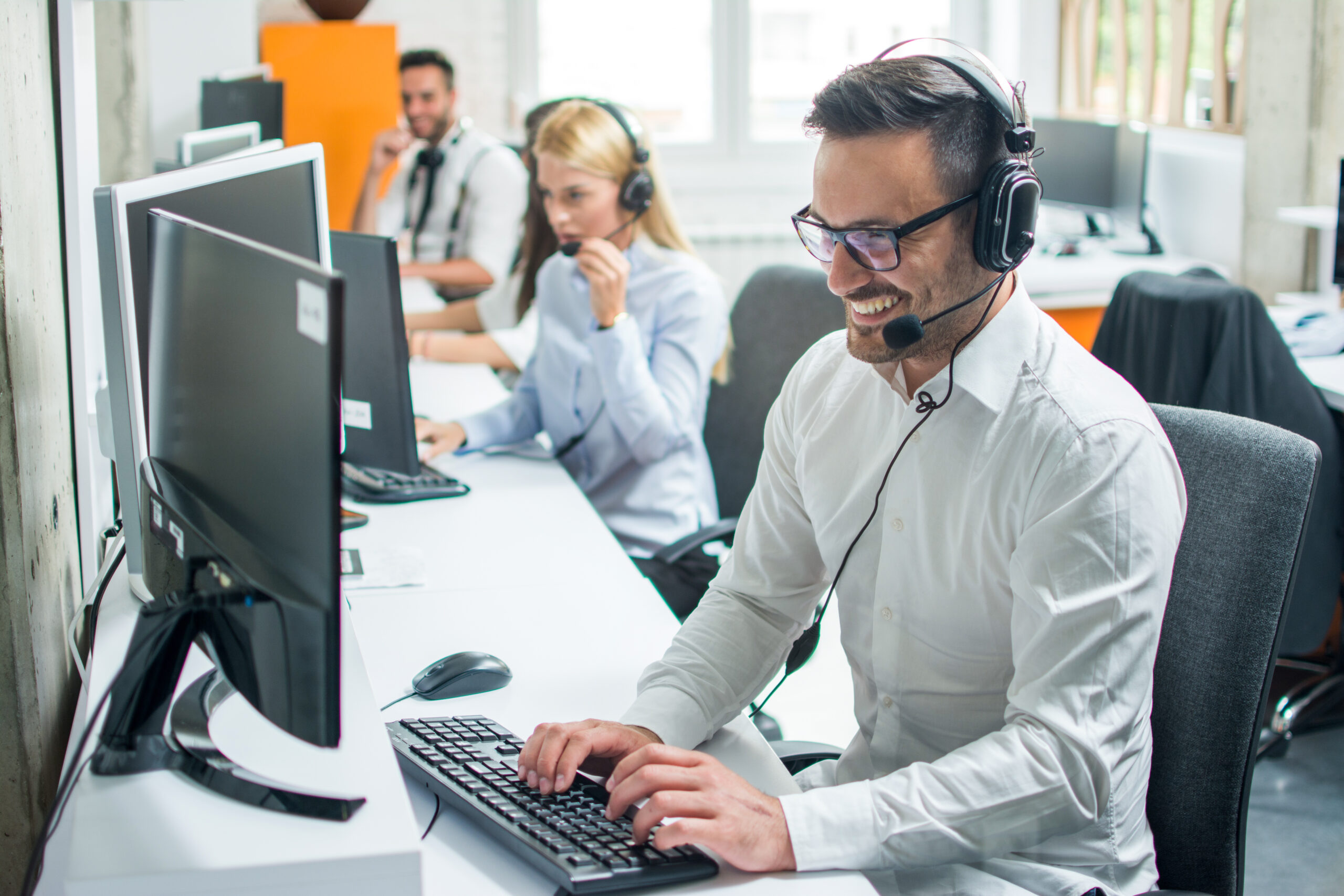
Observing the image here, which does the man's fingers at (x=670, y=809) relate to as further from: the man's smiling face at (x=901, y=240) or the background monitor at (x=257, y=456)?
the man's smiling face at (x=901, y=240)

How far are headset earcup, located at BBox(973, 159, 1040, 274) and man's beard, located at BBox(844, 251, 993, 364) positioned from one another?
0.03 meters

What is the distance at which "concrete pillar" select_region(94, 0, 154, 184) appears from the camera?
344cm

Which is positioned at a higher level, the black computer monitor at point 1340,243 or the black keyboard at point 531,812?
the black computer monitor at point 1340,243

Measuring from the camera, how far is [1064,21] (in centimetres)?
529

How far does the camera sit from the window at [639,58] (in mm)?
5340

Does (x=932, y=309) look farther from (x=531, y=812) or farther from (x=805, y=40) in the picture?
(x=805, y=40)

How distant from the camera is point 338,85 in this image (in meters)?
4.48

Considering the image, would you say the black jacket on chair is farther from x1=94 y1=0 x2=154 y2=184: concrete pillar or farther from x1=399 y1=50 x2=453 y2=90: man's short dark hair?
x1=399 y1=50 x2=453 y2=90: man's short dark hair

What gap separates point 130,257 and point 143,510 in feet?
0.79

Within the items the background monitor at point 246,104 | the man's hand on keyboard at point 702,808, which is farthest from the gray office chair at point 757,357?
the background monitor at point 246,104

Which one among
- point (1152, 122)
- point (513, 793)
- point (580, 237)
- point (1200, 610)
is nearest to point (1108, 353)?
point (580, 237)

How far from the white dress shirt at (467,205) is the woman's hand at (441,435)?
183cm

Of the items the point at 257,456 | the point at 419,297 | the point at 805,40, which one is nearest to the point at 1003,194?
the point at 257,456

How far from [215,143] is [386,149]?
6.34 feet
